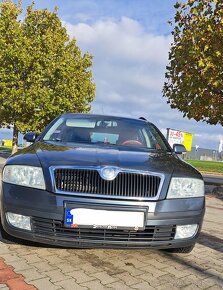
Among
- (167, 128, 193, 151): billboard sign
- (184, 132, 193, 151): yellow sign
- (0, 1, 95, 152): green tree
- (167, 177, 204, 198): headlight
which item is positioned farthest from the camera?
(0, 1, 95, 152): green tree

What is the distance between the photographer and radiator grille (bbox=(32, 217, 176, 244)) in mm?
3449

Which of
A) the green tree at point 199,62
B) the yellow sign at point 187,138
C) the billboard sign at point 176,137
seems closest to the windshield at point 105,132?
the green tree at point 199,62

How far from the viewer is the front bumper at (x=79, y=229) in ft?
11.2

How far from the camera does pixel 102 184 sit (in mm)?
3496

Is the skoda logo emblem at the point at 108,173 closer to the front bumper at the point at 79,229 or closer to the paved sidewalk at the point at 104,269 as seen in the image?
the front bumper at the point at 79,229

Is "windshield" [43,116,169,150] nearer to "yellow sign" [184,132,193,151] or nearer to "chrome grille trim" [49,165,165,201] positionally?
"chrome grille trim" [49,165,165,201]

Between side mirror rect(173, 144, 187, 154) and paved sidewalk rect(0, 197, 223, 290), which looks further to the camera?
side mirror rect(173, 144, 187, 154)

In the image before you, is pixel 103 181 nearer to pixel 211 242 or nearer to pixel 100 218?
pixel 100 218

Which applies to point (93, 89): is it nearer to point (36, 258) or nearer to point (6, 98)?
point (6, 98)

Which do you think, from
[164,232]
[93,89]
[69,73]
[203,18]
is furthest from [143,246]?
[93,89]

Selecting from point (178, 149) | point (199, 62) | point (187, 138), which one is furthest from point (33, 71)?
point (178, 149)

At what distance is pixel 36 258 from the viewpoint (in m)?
Result: 3.85

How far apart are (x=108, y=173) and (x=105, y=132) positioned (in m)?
1.55

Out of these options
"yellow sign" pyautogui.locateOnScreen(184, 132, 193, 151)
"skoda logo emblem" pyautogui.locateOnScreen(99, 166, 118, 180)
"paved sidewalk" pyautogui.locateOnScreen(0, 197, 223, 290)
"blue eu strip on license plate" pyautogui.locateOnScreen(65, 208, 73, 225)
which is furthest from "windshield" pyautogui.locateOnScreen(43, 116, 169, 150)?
"yellow sign" pyautogui.locateOnScreen(184, 132, 193, 151)
